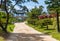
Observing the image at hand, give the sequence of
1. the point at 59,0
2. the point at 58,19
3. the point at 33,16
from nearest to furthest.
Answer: the point at 59,0
the point at 58,19
the point at 33,16

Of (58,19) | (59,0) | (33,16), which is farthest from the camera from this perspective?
(33,16)

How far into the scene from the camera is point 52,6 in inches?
1053

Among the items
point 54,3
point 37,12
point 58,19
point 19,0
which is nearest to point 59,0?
point 54,3

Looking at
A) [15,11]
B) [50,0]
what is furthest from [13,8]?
[50,0]

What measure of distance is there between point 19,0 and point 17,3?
1.81ft

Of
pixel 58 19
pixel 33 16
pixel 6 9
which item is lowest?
pixel 33 16

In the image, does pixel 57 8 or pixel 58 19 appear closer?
pixel 57 8

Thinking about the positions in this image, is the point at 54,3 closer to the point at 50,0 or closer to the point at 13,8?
the point at 50,0

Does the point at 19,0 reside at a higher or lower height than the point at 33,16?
higher

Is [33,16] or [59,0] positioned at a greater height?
[59,0]

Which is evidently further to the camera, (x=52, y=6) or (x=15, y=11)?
(x=15, y=11)

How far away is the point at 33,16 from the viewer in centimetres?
6825

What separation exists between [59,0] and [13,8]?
768cm

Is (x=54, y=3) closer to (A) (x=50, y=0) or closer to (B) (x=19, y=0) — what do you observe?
(A) (x=50, y=0)
